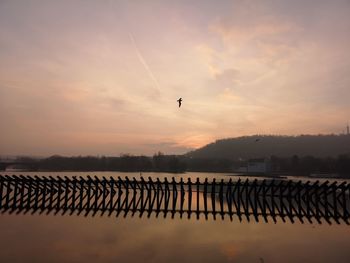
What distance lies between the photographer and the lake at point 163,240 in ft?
58.6

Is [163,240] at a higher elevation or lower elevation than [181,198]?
lower

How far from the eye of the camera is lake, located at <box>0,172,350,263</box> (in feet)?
58.6

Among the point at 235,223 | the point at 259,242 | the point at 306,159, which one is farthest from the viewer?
the point at 306,159

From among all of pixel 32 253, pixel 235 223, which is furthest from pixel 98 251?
pixel 235 223

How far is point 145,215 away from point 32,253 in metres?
12.5

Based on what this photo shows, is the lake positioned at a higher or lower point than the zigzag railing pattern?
lower

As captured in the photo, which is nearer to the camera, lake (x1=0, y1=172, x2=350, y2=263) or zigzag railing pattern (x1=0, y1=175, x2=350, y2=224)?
lake (x1=0, y1=172, x2=350, y2=263)

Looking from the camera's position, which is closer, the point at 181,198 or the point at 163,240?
the point at 163,240

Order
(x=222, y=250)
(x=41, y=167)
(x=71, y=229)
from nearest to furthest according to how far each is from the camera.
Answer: (x=222, y=250)
(x=71, y=229)
(x=41, y=167)

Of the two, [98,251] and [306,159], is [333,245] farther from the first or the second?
[306,159]

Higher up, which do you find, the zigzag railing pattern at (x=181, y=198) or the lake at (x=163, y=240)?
the zigzag railing pattern at (x=181, y=198)

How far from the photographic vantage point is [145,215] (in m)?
29.4

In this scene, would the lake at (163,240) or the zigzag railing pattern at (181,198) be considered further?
the zigzag railing pattern at (181,198)

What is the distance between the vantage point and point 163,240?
21.3 meters
